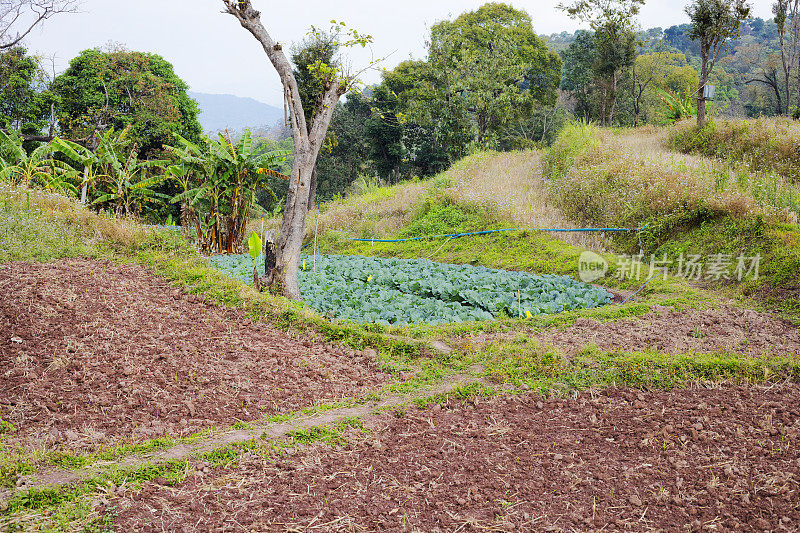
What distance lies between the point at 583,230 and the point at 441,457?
6999 millimetres

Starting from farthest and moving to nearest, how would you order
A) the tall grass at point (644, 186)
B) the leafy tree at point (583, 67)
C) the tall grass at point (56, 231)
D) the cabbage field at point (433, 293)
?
the leafy tree at point (583, 67) → the tall grass at point (644, 186) → the tall grass at point (56, 231) → the cabbage field at point (433, 293)

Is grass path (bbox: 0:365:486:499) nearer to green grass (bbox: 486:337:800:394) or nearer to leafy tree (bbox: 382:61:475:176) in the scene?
green grass (bbox: 486:337:800:394)

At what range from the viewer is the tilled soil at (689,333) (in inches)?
192

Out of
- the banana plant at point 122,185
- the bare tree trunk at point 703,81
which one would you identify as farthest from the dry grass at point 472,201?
the bare tree trunk at point 703,81

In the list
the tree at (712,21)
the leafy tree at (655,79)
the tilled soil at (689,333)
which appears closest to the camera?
the tilled soil at (689,333)

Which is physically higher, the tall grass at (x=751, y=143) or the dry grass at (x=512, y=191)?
the tall grass at (x=751, y=143)

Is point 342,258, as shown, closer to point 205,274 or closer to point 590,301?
point 205,274

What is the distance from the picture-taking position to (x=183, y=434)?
132 inches

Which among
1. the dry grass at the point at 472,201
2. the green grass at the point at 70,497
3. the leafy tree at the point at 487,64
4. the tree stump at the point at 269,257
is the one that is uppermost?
the leafy tree at the point at 487,64

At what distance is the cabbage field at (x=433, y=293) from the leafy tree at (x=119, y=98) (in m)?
14.2

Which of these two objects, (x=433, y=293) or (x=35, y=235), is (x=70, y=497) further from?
(x=35, y=235)

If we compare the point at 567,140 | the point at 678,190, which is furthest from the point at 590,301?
the point at 567,140

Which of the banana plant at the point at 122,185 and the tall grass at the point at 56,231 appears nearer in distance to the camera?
the tall grass at the point at 56,231

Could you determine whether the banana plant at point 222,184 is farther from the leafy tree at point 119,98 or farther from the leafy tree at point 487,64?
the leafy tree at point 487,64
